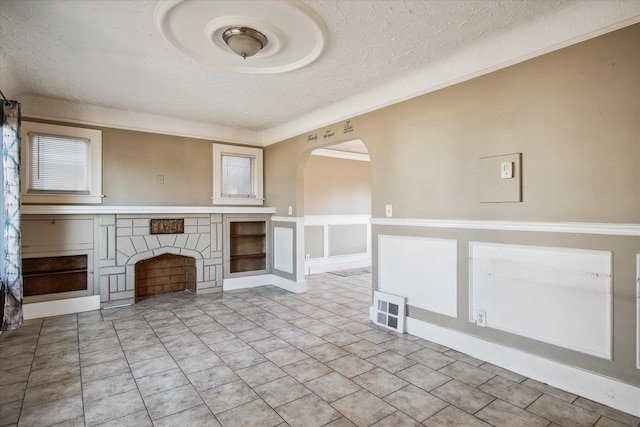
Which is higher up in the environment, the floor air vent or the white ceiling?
the white ceiling

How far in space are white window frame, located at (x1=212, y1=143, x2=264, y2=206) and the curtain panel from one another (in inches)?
100.0

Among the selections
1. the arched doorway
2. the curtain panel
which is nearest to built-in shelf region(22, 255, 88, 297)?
the curtain panel

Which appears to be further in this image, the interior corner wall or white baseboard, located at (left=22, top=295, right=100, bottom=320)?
white baseboard, located at (left=22, top=295, right=100, bottom=320)

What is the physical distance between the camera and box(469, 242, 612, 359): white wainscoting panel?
231 cm

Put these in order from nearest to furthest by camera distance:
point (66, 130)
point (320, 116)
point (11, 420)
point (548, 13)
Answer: point (11, 420) → point (548, 13) → point (66, 130) → point (320, 116)

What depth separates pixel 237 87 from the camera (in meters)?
3.89

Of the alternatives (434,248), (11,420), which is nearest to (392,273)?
(434,248)

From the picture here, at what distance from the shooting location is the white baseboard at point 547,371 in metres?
2.20

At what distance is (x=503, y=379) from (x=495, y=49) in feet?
8.81

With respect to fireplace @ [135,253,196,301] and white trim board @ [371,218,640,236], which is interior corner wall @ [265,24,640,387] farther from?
fireplace @ [135,253,196,301]

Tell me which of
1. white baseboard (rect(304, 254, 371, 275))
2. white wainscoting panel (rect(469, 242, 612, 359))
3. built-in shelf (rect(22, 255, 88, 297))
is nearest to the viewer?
white wainscoting panel (rect(469, 242, 612, 359))

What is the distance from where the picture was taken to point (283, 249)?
575 centimetres

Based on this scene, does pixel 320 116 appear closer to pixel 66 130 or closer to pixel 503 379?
pixel 66 130

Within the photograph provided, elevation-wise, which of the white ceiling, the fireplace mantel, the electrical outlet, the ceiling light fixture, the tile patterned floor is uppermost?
the white ceiling
